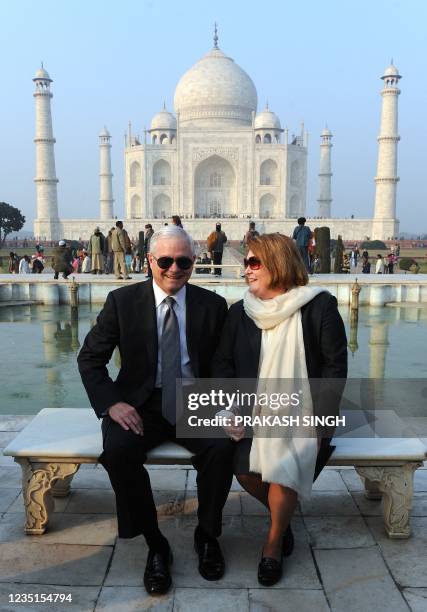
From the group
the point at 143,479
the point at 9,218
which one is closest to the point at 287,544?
the point at 143,479

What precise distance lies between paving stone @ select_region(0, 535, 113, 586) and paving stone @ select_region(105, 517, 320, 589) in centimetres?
6

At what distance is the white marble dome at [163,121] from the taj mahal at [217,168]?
0.25ft

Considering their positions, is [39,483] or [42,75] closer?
[39,483]

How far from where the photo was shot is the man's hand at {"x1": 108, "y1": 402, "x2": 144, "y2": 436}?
2.10 m

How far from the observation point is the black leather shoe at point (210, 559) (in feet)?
6.40

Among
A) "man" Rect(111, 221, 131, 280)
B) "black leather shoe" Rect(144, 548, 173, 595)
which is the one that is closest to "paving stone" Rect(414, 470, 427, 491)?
"black leather shoe" Rect(144, 548, 173, 595)

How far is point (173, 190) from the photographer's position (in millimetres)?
41719

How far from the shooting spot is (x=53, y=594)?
185cm

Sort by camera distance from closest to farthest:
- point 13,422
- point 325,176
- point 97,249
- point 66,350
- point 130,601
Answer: point 130,601
point 13,422
point 66,350
point 97,249
point 325,176

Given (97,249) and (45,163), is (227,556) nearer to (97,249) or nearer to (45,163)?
(97,249)

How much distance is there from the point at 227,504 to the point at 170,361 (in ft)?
2.45

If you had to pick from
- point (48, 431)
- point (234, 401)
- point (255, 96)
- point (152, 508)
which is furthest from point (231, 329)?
point (255, 96)

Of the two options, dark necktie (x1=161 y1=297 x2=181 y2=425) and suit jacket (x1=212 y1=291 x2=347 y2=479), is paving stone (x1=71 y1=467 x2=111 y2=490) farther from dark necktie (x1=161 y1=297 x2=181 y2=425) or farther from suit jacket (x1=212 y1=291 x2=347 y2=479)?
suit jacket (x1=212 y1=291 x2=347 y2=479)

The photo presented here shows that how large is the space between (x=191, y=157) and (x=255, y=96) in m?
7.84
